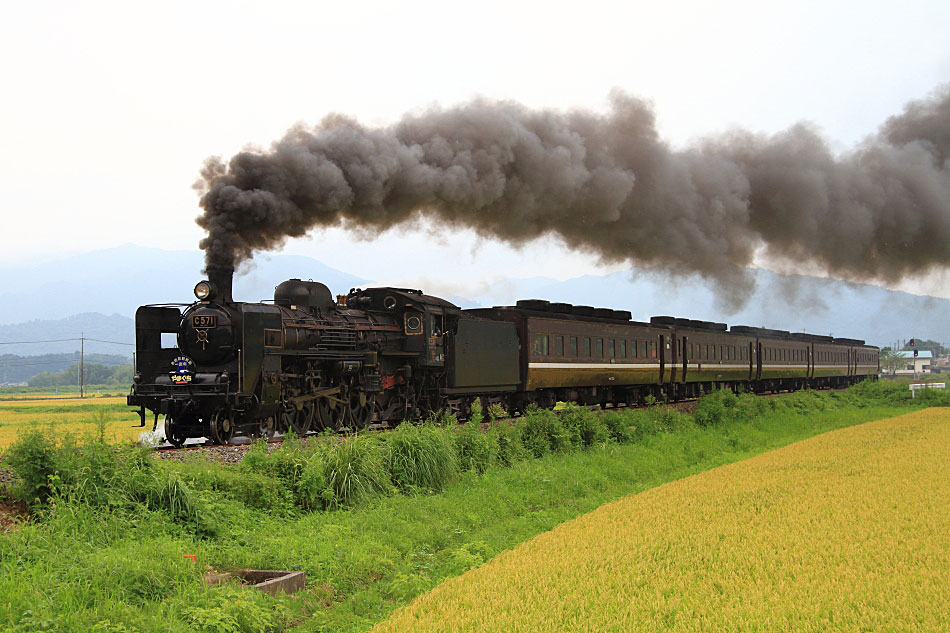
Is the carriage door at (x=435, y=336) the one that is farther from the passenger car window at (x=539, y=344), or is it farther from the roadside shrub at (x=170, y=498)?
the roadside shrub at (x=170, y=498)

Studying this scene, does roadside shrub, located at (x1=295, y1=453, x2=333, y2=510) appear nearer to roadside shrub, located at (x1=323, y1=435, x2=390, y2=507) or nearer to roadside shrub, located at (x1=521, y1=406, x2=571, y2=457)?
roadside shrub, located at (x1=323, y1=435, x2=390, y2=507)

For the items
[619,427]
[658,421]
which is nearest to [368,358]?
[619,427]

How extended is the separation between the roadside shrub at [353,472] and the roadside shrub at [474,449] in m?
1.98

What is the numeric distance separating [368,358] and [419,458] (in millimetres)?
5394

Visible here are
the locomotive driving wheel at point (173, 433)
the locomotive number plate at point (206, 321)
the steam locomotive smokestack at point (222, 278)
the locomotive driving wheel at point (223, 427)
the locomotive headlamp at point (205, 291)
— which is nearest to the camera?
the locomotive driving wheel at point (223, 427)

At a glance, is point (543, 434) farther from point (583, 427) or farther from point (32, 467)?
point (32, 467)

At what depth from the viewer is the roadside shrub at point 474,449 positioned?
12.4m

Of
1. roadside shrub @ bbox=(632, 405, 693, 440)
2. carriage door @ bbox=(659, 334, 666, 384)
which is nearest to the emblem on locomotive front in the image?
roadside shrub @ bbox=(632, 405, 693, 440)

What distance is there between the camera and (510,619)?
465 cm

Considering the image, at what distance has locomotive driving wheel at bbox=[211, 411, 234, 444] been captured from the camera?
13.3m

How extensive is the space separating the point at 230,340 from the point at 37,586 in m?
8.28

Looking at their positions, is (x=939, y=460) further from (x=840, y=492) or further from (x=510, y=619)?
(x=510, y=619)

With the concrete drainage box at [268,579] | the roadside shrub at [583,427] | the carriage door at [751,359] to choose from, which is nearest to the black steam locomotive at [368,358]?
the roadside shrub at [583,427]

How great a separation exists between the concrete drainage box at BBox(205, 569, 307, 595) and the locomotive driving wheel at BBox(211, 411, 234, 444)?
675 centimetres
